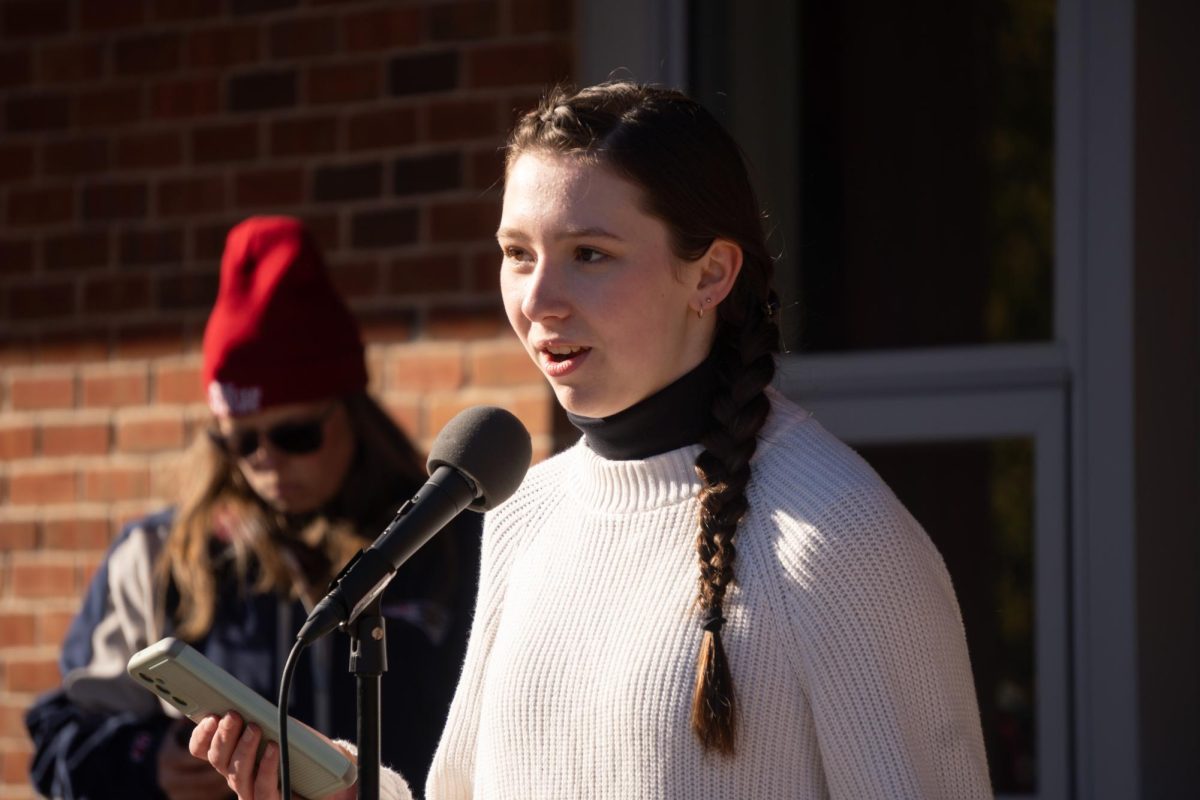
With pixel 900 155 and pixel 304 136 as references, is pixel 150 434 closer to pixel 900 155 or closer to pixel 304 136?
pixel 304 136

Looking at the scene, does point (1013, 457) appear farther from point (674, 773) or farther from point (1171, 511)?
point (674, 773)

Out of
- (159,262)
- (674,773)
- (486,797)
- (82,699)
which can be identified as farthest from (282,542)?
(674,773)

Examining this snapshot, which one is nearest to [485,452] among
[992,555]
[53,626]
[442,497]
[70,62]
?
[442,497]

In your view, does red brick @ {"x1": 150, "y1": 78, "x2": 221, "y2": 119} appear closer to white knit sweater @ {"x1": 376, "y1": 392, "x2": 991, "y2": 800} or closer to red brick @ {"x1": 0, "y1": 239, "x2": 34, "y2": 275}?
red brick @ {"x1": 0, "y1": 239, "x2": 34, "y2": 275}

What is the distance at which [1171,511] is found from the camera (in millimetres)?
3723

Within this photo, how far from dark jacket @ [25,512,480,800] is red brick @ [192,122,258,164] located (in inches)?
45.1

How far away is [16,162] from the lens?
477 centimetres

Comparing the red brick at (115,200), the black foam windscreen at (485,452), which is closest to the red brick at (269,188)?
the red brick at (115,200)

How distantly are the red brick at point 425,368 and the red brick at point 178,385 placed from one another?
544 millimetres

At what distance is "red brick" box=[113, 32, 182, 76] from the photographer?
4.60 meters

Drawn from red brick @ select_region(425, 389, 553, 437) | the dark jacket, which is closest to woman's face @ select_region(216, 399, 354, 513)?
the dark jacket

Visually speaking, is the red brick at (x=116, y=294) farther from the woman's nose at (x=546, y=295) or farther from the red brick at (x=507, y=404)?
the woman's nose at (x=546, y=295)

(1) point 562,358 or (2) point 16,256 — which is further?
(2) point 16,256

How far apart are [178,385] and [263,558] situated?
101cm
